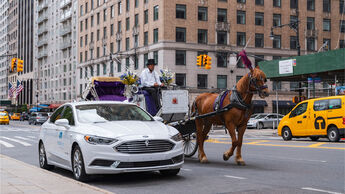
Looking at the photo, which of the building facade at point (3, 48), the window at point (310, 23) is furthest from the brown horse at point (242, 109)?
the building facade at point (3, 48)

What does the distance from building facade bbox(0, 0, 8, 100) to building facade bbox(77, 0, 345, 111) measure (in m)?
84.7

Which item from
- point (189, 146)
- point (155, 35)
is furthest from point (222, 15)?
point (189, 146)

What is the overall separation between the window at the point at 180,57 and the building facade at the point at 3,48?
322 ft

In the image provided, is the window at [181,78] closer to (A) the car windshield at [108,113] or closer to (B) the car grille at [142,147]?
(A) the car windshield at [108,113]

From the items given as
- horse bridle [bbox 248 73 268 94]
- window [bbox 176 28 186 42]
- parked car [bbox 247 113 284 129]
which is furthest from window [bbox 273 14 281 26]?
horse bridle [bbox 248 73 268 94]

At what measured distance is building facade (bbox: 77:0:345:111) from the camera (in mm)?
54487

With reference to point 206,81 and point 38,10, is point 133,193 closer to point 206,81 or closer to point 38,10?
point 206,81

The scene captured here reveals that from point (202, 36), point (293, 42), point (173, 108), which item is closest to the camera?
point (173, 108)

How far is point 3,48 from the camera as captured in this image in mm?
147125

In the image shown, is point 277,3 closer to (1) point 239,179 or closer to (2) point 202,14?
(2) point 202,14

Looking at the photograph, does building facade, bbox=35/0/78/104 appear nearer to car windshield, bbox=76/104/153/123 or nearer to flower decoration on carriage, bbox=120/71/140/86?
flower decoration on carriage, bbox=120/71/140/86

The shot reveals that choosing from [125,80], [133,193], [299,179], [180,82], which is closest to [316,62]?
[125,80]

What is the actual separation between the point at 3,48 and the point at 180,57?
109m

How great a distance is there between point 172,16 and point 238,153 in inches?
1746
